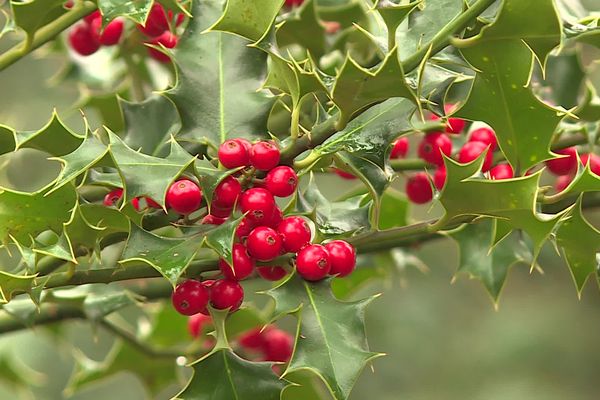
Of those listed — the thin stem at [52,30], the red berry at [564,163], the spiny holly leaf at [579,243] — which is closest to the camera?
the spiny holly leaf at [579,243]

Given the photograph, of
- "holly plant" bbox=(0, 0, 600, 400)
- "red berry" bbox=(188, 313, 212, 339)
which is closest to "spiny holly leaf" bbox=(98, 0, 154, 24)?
"holly plant" bbox=(0, 0, 600, 400)

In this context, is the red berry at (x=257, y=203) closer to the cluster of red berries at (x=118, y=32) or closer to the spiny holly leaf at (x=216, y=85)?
the spiny holly leaf at (x=216, y=85)

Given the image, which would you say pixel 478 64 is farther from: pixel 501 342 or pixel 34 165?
pixel 501 342

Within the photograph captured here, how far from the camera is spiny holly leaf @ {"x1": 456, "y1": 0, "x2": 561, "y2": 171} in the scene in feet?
3.88

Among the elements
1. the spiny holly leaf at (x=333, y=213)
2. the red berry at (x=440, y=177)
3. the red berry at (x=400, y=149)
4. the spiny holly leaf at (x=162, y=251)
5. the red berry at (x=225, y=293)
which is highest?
the spiny holly leaf at (x=162, y=251)

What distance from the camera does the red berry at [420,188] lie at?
1.72m

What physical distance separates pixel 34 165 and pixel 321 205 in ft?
7.84

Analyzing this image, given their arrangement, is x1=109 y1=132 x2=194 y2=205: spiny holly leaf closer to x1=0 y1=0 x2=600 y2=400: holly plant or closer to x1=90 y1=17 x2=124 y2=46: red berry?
x1=0 y1=0 x2=600 y2=400: holly plant

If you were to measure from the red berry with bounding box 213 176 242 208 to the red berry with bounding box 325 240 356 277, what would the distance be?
0.43 feet

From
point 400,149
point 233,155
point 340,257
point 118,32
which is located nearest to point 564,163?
point 400,149

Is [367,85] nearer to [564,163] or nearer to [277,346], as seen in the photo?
[564,163]

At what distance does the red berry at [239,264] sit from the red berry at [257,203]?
4cm

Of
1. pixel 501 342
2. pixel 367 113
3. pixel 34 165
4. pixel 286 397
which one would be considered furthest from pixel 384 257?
pixel 501 342

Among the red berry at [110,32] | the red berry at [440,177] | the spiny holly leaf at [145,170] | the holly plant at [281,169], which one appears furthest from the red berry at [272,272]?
the red berry at [110,32]
